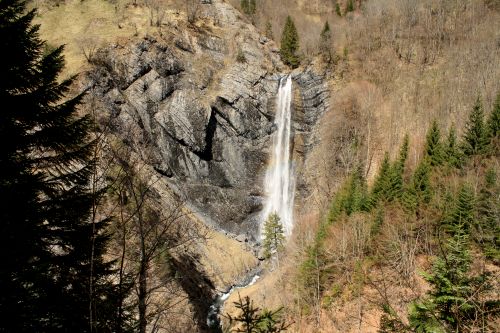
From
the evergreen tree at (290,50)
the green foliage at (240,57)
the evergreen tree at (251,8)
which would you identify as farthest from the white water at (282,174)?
the evergreen tree at (251,8)

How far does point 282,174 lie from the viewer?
163 feet

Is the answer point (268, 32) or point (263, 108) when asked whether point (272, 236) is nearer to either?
point (263, 108)

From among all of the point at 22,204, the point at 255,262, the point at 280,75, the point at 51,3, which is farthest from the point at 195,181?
the point at 22,204

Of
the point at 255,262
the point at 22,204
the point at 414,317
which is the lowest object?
the point at 255,262

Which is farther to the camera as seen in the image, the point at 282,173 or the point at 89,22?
the point at 89,22

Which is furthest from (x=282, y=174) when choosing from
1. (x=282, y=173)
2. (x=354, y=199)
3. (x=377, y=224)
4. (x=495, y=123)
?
(x=377, y=224)

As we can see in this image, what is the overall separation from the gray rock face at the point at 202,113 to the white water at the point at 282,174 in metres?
1.17

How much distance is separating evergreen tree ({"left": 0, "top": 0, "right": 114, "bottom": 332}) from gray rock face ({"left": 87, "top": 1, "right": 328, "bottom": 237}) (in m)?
35.4

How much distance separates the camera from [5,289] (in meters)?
5.68

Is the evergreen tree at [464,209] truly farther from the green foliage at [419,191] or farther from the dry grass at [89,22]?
the dry grass at [89,22]

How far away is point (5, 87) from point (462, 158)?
111ft

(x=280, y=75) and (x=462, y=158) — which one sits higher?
(x=280, y=75)

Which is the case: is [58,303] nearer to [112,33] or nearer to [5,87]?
[5,87]

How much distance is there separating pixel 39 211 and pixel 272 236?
37327 millimetres
